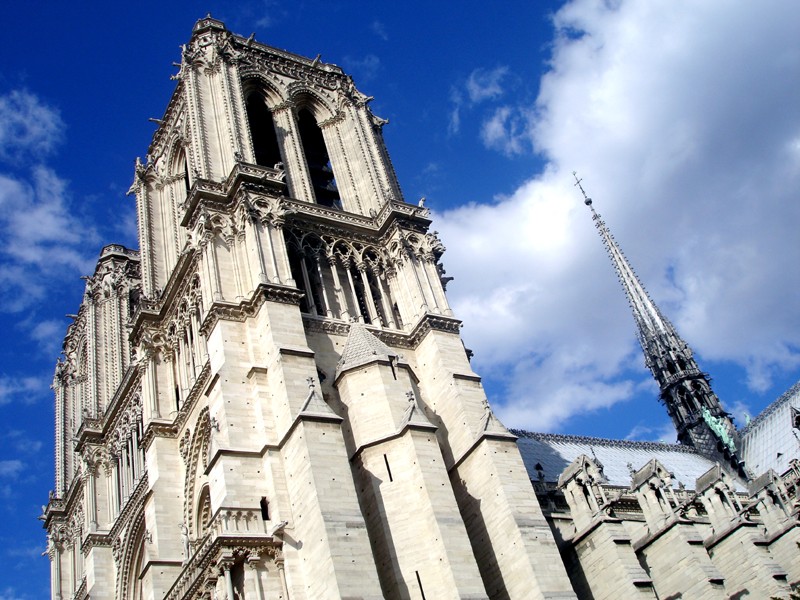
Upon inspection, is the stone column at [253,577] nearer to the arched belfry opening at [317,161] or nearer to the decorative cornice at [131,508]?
the decorative cornice at [131,508]

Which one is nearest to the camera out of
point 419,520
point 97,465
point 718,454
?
point 419,520

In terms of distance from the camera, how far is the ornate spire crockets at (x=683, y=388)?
54.7 metres

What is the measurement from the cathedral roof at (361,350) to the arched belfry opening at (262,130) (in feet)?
45.0

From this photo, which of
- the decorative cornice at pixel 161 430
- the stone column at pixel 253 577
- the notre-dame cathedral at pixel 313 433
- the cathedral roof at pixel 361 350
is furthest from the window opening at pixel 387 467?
the decorative cornice at pixel 161 430

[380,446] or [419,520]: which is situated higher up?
[380,446]

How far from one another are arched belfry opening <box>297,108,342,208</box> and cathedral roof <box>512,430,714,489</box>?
14809mm

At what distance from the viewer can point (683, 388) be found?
5728 centimetres

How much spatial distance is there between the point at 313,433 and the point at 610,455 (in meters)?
27.8

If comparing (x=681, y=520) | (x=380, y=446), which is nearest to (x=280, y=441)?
(x=380, y=446)

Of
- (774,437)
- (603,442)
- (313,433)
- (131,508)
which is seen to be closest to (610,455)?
(603,442)

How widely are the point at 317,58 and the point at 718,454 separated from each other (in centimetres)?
3341

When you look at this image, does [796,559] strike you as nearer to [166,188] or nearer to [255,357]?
[255,357]

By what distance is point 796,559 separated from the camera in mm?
36469

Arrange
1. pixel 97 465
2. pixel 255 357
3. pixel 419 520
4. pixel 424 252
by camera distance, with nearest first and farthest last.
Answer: pixel 419 520 < pixel 255 357 < pixel 424 252 < pixel 97 465
